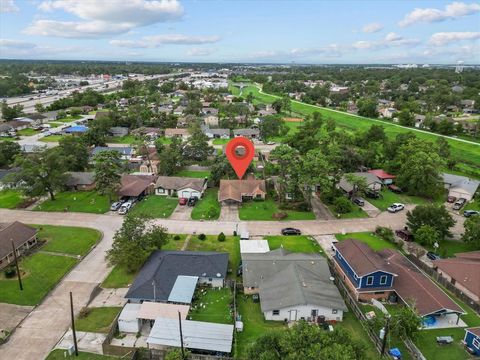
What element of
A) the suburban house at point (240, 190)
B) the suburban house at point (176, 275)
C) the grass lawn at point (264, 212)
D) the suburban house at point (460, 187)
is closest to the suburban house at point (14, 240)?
the suburban house at point (176, 275)

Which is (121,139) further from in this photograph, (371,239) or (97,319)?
(371,239)

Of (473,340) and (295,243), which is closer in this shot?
(473,340)

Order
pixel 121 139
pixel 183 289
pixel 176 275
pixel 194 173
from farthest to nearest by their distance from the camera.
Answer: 1. pixel 121 139
2. pixel 194 173
3. pixel 176 275
4. pixel 183 289

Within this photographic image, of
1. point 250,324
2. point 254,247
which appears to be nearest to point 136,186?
point 254,247

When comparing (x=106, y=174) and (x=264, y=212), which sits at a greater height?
(x=106, y=174)

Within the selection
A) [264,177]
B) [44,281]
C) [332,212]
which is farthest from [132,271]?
[264,177]

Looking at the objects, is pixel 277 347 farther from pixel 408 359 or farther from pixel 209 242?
pixel 209 242

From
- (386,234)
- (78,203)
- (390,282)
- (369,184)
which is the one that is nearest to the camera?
(390,282)

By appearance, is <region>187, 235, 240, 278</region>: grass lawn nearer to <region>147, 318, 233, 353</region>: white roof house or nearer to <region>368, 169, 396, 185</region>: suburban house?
<region>147, 318, 233, 353</region>: white roof house
